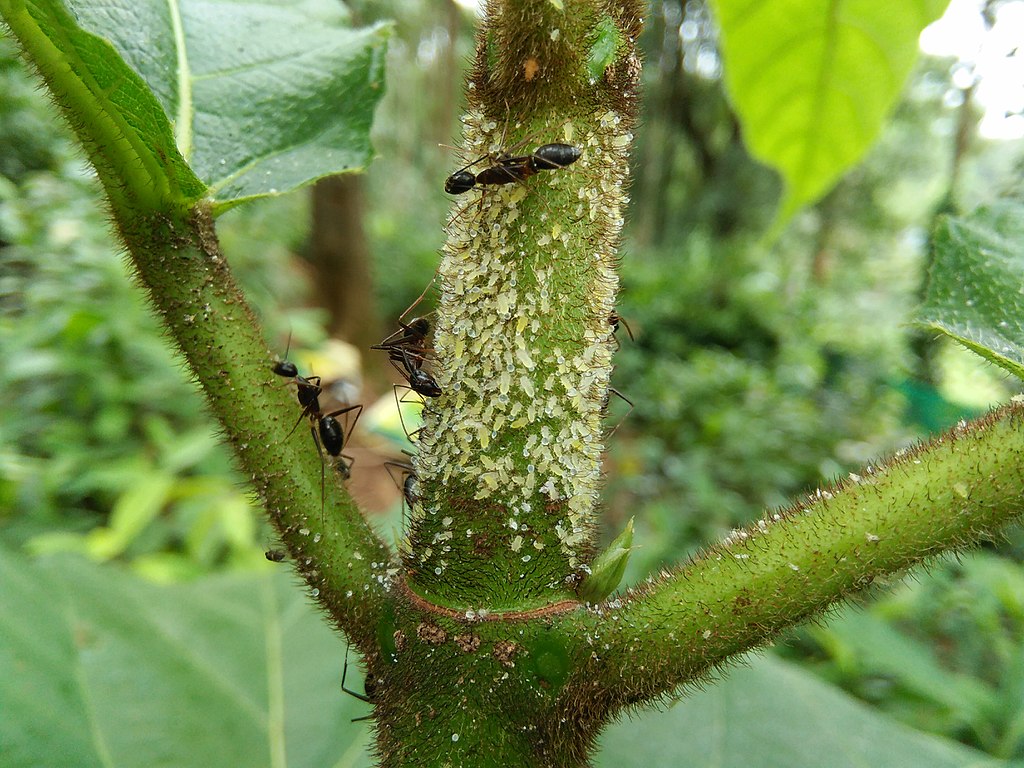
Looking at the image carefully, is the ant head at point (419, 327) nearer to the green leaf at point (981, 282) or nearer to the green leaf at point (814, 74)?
the green leaf at point (814, 74)

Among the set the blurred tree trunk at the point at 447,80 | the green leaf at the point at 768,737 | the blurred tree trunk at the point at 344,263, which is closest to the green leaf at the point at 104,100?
the green leaf at the point at 768,737

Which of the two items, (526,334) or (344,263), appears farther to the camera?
(344,263)

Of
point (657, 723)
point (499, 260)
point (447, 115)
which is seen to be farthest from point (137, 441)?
point (447, 115)

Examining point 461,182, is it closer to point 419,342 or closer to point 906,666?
point 419,342

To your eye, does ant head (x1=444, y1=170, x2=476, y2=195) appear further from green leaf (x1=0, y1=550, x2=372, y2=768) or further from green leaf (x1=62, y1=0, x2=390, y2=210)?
green leaf (x1=0, y1=550, x2=372, y2=768)

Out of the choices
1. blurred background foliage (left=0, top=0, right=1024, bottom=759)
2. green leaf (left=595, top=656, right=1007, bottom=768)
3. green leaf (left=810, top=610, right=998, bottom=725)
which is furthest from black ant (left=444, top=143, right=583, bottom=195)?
green leaf (left=810, top=610, right=998, bottom=725)

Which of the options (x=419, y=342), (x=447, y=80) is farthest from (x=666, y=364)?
(x=447, y=80)
